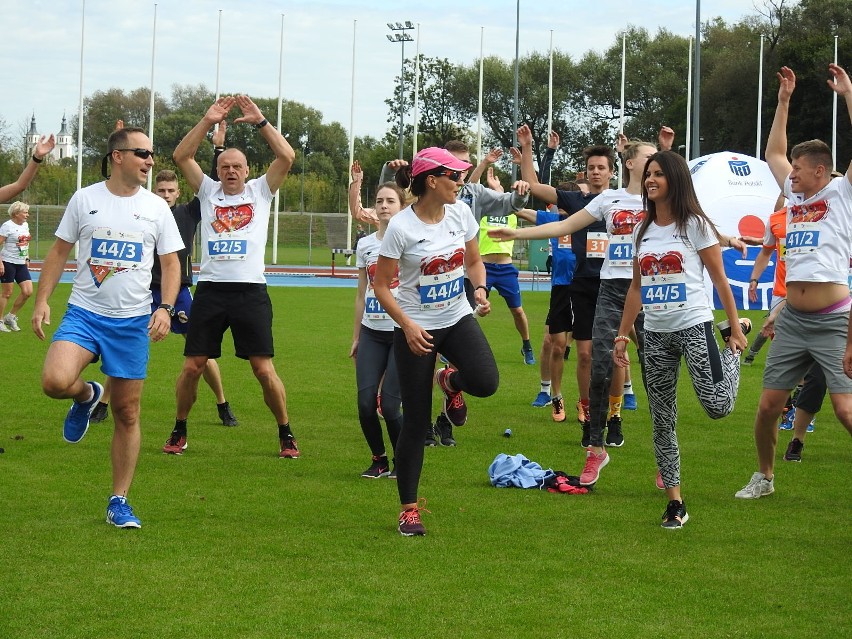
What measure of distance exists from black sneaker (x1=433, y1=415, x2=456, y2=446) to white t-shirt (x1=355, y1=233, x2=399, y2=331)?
4.94ft

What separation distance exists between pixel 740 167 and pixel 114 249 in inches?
816

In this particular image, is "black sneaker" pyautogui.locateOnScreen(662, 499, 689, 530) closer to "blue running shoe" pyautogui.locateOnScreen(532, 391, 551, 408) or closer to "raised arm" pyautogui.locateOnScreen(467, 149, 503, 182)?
"raised arm" pyautogui.locateOnScreen(467, 149, 503, 182)

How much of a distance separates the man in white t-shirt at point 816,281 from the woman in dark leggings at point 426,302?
202 cm

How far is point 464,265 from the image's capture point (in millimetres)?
6871

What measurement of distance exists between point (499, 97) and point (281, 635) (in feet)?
236

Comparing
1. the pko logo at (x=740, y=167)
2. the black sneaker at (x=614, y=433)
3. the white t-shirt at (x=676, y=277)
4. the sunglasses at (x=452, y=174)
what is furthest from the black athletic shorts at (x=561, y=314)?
the pko logo at (x=740, y=167)

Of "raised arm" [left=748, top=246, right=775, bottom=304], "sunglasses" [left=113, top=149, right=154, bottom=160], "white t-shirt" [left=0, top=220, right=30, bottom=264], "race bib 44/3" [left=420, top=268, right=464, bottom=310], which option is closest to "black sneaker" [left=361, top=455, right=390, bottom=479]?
"race bib 44/3" [left=420, top=268, right=464, bottom=310]

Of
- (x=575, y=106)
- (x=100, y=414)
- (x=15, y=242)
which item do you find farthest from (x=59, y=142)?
(x=100, y=414)

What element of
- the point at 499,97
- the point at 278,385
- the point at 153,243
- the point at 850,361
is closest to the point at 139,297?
the point at 153,243

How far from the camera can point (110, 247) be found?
6.41 metres

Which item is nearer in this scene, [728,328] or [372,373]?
[728,328]

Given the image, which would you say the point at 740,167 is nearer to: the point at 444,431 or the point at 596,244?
the point at 596,244

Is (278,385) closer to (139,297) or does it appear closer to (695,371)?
(139,297)

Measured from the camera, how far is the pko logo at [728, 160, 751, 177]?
24969 mm
